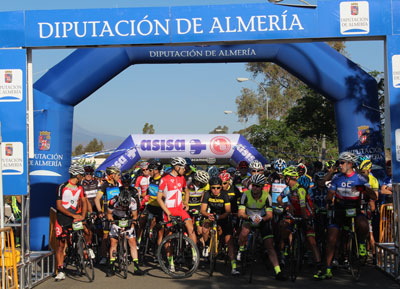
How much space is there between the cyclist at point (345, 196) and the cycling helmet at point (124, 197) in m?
3.41

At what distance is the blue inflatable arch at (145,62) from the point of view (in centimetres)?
1234

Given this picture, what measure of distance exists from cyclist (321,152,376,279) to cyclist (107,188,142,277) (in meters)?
3.24

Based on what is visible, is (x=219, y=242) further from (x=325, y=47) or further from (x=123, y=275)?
(x=325, y=47)

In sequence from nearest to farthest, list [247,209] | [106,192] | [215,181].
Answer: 1. [247,209]
2. [215,181]
3. [106,192]

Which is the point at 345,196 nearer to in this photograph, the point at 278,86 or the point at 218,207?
the point at 218,207

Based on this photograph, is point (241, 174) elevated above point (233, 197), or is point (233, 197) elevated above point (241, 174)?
point (241, 174)

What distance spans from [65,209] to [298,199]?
3961 millimetres

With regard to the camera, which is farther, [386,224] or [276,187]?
[276,187]

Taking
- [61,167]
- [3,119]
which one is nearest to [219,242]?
[61,167]

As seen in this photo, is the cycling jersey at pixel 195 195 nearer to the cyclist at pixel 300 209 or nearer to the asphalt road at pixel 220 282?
the asphalt road at pixel 220 282

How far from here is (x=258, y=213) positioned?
958 cm

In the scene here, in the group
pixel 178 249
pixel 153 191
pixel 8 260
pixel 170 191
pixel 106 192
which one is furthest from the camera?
pixel 153 191

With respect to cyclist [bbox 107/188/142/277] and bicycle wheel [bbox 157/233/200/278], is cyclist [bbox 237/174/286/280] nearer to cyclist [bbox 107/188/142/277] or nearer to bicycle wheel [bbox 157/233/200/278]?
bicycle wheel [bbox 157/233/200/278]

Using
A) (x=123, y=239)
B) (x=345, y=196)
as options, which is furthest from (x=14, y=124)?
(x=345, y=196)
